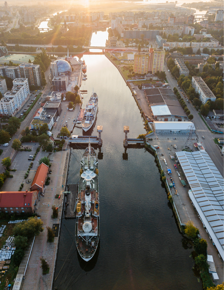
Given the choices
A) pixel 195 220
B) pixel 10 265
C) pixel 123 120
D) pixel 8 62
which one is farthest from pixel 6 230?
pixel 8 62

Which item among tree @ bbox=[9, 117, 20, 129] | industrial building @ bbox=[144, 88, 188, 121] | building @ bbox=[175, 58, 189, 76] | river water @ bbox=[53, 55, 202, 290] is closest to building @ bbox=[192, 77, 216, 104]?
industrial building @ bbox=[144, 88, 188, 121]

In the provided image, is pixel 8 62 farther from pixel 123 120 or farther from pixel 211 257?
pixel 211 257

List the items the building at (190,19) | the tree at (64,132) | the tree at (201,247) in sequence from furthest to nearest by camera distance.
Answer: the building at (190,19) < the tree at (64,132) < the tree at (201,247)

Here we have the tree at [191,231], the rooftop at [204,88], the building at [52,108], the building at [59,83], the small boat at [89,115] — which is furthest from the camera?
the building at [59,83]

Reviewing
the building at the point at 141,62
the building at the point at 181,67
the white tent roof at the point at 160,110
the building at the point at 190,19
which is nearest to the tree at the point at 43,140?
the white tent roof at the point at 160,110

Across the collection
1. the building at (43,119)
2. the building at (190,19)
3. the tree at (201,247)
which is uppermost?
the building at (190,19)

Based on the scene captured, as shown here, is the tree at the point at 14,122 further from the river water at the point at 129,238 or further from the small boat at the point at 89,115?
the river water at the point at 129,238
